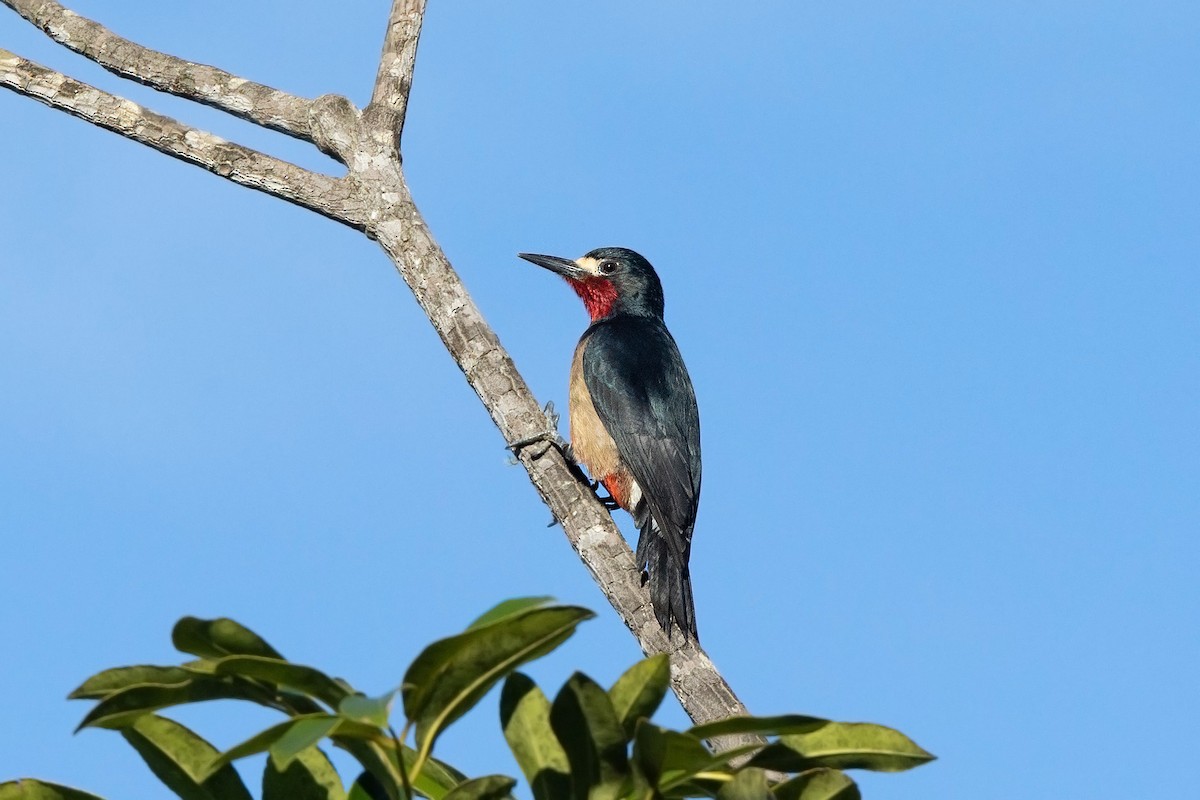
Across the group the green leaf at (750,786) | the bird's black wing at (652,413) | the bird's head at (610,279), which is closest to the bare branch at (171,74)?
the bird's black wing at (652,413)

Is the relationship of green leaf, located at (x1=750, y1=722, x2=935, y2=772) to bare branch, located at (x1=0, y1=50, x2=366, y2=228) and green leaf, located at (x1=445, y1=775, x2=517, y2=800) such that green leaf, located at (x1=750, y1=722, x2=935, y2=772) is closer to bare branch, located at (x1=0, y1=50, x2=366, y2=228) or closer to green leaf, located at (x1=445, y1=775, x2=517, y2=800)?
green leaf, located at (x1=445, y1=775, x2=517, y2=800)

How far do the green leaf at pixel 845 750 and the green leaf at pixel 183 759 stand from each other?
690 millimetres

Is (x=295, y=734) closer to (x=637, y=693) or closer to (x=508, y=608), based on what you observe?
(x=508, y=608)

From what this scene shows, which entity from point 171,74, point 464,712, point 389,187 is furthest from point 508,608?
point 171,74

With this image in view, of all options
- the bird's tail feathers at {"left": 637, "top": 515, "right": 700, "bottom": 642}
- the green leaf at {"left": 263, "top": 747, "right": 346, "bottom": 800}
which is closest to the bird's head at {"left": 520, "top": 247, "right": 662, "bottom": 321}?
the bird's tail feathers at {"left": 637, "top": 515, "right": 700, "bottom": 642}

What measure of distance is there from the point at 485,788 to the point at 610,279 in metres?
5.99

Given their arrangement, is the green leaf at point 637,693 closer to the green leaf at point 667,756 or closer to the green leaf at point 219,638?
the green leaf at point 667,756

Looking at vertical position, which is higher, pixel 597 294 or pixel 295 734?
pixel 597 294

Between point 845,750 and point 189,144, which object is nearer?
point 845,750

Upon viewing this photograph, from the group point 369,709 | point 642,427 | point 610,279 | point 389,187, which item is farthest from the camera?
point 610,279

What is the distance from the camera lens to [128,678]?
1.56m

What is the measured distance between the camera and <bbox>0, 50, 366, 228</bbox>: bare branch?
16.2 feet

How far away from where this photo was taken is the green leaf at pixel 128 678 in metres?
1.55

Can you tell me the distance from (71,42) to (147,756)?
15.0ft
